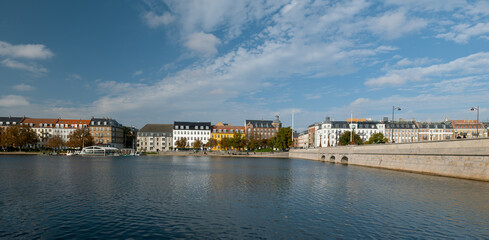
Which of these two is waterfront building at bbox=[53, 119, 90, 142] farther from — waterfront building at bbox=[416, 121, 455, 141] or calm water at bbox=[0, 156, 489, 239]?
waterfront building at bbox=[416, 121, 455, 141]

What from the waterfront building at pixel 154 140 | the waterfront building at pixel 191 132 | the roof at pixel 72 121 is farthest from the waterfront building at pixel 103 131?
the waterfront building at pixel 191 132

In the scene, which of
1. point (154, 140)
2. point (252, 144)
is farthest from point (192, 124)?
point (252, 144)

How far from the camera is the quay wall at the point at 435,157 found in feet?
129

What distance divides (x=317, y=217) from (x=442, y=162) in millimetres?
33828

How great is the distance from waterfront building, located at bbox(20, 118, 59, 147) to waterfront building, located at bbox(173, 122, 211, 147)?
2655 inches

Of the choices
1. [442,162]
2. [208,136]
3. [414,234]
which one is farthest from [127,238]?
[208,136]

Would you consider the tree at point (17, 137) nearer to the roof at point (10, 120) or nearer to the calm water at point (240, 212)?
the roof at point (10, 120)

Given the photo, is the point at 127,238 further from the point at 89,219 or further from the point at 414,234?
the point at 414,234

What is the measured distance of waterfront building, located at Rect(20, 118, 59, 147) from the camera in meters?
175

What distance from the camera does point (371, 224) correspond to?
20.2m

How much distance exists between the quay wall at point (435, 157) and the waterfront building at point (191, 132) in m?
125

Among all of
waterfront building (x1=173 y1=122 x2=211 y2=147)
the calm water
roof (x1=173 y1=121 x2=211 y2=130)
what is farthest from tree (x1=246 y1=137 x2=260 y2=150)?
the calm water

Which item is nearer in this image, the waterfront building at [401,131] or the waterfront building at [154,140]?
the waterfront building at [401,131]

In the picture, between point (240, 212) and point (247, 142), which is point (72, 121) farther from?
point (240, 212)
